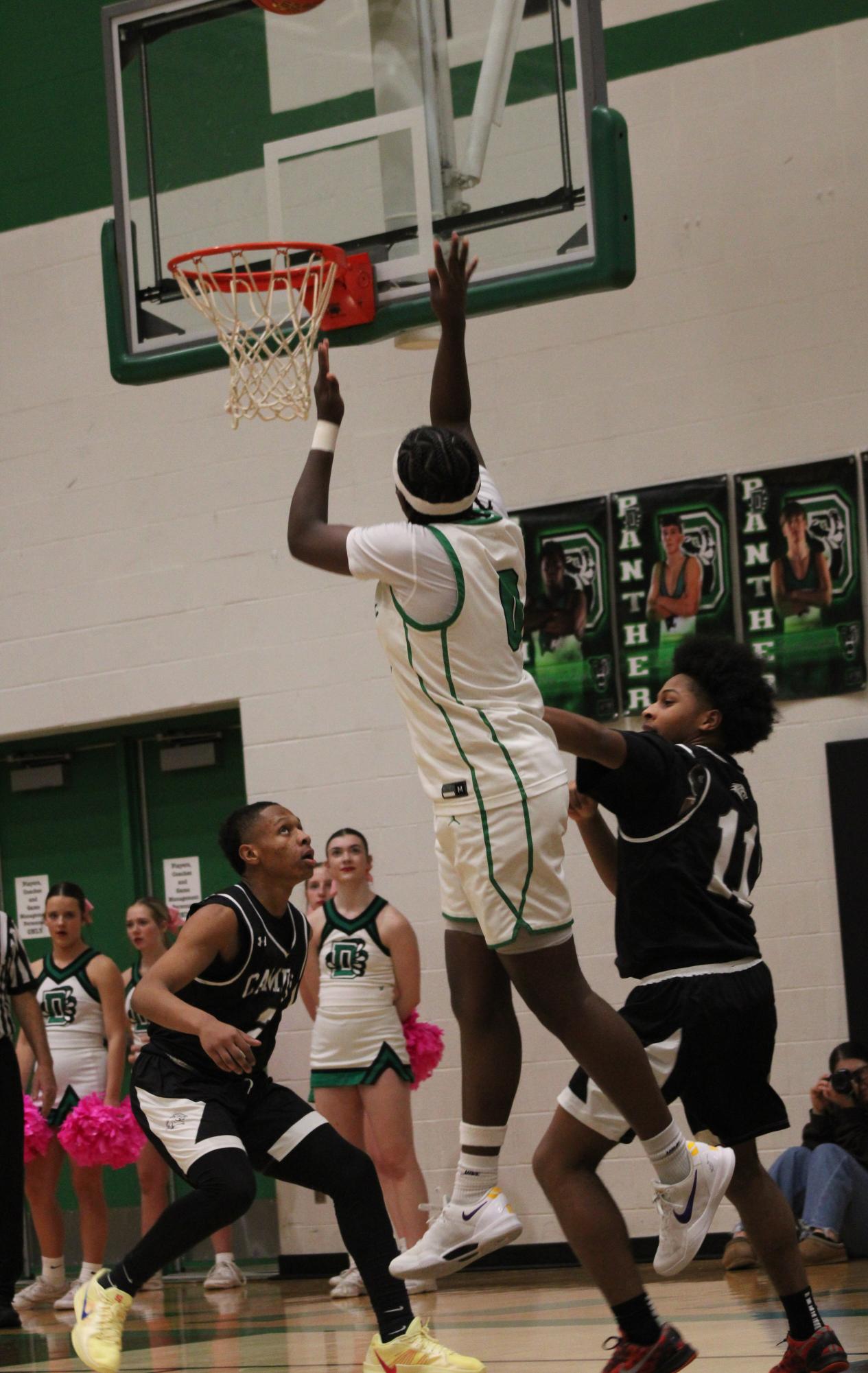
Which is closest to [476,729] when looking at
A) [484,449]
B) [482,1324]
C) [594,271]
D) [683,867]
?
[683,867]

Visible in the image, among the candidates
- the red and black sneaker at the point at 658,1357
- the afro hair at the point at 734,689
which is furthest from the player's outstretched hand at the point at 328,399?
the red and black sneaker at the point at 658,1357

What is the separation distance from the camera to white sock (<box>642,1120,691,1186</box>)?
13.2 ft

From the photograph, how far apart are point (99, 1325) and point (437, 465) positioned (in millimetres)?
2676

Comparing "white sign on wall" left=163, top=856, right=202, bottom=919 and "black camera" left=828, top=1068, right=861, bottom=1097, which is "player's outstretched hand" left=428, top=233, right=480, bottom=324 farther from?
"white sign on wall" left=163, top=856, right=202, bottom=919

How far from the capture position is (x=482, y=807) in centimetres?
379

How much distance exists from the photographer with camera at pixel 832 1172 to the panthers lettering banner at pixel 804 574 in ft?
5.67

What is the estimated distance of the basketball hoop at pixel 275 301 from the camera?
6.16 m

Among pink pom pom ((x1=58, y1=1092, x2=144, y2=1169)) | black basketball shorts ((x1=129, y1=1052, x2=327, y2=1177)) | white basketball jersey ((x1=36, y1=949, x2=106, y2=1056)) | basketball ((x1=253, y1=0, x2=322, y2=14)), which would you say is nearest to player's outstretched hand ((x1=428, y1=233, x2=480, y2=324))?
black basketball shorts ((x1=129, y1=1052, x2=327, y2=1177))

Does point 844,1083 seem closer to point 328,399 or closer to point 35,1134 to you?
point 35,1134

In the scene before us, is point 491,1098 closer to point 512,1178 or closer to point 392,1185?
point 392,1185

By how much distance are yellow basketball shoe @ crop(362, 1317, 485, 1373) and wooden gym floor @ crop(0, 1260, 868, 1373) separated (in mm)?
204

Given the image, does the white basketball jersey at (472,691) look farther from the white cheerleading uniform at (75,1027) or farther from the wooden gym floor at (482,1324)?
the white cheerleading uniform at (75,1027)

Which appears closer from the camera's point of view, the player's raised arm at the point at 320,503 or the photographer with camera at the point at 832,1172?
the player's raised arm at the point at 320,503

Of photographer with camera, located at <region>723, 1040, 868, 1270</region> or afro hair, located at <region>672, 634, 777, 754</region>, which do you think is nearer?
afro hair, located at <region>672, 634, 777, 754</region>
